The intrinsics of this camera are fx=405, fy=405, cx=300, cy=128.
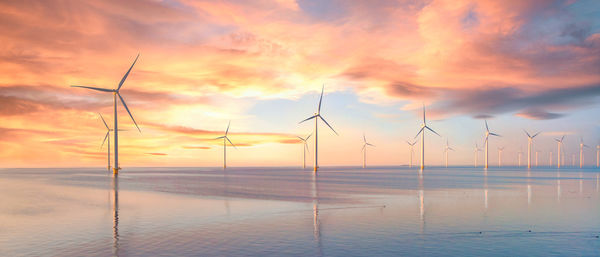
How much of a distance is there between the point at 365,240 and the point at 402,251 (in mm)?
3232

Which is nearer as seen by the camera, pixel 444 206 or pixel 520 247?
pixel 520 247

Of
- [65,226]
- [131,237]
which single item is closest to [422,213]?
A: [131,237]

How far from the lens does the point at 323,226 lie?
29.1 meters

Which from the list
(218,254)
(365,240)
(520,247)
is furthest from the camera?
(365,240)

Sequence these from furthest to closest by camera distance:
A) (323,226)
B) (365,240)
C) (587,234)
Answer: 1. (323,226)
2. (587,234)
3. (365,240)

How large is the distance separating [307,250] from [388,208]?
67.2 feet

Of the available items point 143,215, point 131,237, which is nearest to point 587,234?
point 131,237

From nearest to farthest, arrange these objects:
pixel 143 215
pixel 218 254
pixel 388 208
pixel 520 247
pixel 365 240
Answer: pixel 218 254 < pixel 520 247 < pixel 365 240 < pixel 143 215 < pixel 388 208

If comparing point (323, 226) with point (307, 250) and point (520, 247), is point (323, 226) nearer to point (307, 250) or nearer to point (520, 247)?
Answer: point (307, 250)

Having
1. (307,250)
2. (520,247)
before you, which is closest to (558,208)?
(520,247)

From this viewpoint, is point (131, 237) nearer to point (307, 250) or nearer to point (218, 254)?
point (218, 254)

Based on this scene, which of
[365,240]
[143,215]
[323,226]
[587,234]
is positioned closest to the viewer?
[365,240]

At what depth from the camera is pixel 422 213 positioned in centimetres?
3634

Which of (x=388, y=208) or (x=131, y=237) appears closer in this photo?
(x=131, y=237)
